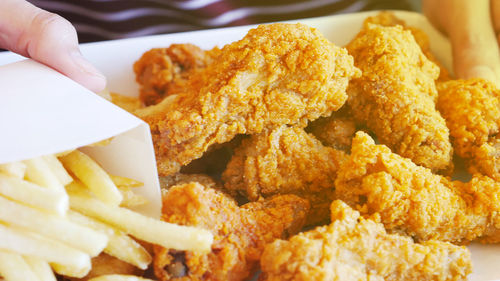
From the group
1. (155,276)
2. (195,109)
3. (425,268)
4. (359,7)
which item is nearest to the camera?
(425,268)

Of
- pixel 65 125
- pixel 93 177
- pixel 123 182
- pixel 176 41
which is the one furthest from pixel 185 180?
pixel 176 41

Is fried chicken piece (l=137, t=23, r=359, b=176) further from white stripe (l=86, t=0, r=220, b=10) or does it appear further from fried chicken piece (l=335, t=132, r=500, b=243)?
white stripe (l=86, t=0, r=220, b=10)

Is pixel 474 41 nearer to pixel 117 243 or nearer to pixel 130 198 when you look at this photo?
pixel 130 198

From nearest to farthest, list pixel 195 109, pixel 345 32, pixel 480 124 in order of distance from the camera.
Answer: pixel 195 109 → pixel 480 124 → pixel 345 32

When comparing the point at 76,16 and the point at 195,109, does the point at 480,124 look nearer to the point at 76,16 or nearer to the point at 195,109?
the point at 195,109

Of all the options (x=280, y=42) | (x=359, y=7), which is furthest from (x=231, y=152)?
(x=359, y=7)
